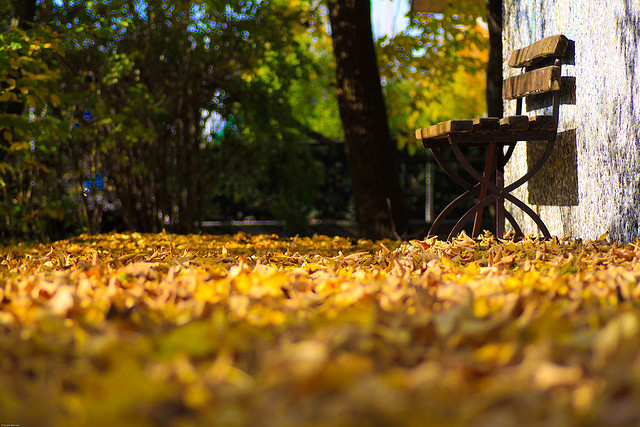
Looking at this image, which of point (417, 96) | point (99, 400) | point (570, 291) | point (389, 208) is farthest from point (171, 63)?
point (99, 400)

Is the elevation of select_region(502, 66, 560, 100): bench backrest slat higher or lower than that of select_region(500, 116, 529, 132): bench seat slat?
higher

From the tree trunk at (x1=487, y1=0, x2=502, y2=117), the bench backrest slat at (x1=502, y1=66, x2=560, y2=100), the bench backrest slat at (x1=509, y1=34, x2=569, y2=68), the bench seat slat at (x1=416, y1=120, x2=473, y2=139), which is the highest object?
the tree trunk at (x1=487, y1=0, x2=502, y2=117)

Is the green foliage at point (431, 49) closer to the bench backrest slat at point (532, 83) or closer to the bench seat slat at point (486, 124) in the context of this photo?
the bench backrest slat at point (532, 83)

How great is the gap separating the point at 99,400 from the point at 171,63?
6922 mm

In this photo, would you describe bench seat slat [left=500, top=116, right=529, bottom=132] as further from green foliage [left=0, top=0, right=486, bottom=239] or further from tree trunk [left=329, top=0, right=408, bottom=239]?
green foliage [left=0, top=0, right=486, bottom=239]

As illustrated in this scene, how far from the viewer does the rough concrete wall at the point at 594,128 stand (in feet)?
12.7

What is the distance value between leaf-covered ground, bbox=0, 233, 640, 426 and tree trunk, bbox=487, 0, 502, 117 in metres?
5.56

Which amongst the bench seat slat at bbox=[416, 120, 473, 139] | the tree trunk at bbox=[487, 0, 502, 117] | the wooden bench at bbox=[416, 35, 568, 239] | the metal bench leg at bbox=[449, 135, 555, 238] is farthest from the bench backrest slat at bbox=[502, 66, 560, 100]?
the tree trunk at bbox=[487, 0, 502, 117]

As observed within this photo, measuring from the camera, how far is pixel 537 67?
4750 mm

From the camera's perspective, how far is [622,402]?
1103 millimetres

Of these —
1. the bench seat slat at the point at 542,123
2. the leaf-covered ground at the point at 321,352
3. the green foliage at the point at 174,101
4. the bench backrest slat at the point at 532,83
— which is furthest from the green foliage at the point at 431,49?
the leaf-covered ground at the point at 321,352

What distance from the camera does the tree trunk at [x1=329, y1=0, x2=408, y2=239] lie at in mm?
6590

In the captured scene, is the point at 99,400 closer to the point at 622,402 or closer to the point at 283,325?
the point at 283,325

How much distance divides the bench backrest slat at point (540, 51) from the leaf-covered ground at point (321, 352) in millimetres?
2392
